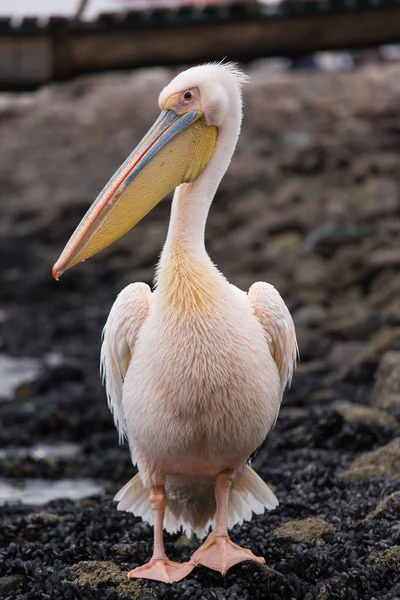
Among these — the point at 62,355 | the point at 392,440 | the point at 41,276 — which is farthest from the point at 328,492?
the point at 41,276

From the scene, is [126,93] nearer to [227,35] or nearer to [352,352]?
[227,35]

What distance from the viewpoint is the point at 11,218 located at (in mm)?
15453

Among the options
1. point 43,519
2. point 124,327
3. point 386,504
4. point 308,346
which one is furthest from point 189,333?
point 308,346

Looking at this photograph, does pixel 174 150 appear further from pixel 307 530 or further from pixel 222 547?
pixel 307 530

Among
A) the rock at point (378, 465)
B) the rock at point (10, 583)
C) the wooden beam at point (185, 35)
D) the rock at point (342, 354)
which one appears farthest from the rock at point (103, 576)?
the wooden beam at point (185, 35)

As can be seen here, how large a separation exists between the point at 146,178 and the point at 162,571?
1437 millimetres

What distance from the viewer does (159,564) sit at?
3596mm

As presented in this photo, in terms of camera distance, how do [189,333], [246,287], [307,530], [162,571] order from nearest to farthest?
[189,333] → [162,571] → [307,530] → [246,287]

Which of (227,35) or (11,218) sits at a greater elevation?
(11,218)

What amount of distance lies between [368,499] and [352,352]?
3.48 metres

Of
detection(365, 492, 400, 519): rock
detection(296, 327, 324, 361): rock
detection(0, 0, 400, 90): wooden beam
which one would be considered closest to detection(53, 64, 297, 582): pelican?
detection(365, 492, 400, 519): rock

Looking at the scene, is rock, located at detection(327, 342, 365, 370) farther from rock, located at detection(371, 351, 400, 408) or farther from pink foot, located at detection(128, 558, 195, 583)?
pink foot, located at detection(128, 558, 195, 583)

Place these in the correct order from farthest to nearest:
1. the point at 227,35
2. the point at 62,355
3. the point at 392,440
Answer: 1. the point at 227,35
2. the point at 62,355
3. the point at 392,440

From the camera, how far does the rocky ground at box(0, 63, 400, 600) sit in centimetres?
379
